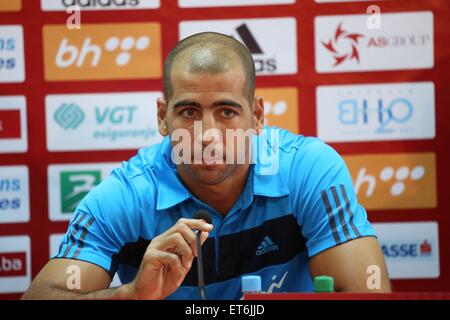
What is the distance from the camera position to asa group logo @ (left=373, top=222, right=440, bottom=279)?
2.57m

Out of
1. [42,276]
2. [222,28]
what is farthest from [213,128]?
[222,28]

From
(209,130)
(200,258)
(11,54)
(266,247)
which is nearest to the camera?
(200,258)

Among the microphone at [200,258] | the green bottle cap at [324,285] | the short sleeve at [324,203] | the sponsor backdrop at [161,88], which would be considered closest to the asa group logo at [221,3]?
the sponsor backdrop at [161,88]

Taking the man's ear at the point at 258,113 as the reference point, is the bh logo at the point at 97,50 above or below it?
above

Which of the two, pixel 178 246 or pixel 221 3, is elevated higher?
pixel 221 3

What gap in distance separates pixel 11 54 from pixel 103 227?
44.9 inches

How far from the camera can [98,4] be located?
253cm

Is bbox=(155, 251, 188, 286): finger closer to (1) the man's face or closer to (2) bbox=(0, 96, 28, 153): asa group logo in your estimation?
(1) the man's face

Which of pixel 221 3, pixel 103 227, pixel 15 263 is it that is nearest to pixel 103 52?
pixel 221 3

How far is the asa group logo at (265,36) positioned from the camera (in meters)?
2.52

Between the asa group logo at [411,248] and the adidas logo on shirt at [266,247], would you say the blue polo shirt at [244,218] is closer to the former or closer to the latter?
the adidas logo on shirt at [266,247]

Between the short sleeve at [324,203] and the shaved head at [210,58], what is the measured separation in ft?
0.72

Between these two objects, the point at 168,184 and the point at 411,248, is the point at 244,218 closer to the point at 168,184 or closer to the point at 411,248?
the point at 168,184

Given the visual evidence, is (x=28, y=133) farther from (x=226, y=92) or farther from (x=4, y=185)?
(x=226, y=92)
